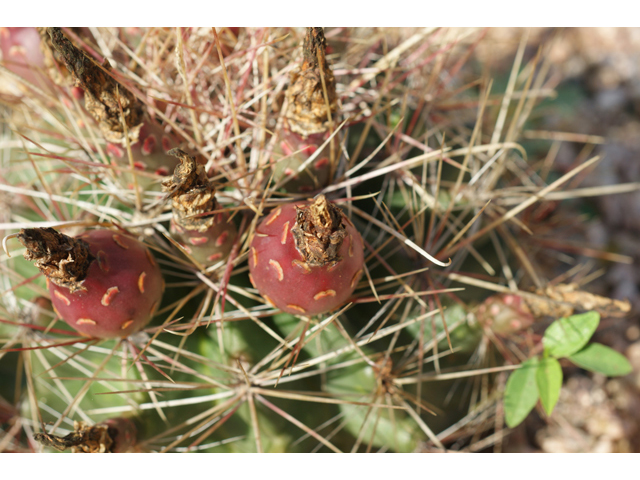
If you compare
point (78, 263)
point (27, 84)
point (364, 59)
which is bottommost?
point (78, 263)

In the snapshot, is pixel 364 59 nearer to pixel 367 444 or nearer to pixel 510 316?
pixel 510 316

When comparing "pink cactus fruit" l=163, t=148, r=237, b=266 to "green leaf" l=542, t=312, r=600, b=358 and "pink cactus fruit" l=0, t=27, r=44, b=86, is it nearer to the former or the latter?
"pink cactus fruit" l=0, t=27, r=44, b=86

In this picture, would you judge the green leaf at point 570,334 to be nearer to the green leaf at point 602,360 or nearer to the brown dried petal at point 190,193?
the green leaf at point 602,360

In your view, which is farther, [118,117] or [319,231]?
[118,117]

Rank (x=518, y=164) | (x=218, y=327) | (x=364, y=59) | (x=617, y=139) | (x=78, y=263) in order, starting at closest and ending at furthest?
(x=78, y=263) < (x=218, y=327) < (x=364, y=59) < (x=518, y=164) < (x=617, y=139)

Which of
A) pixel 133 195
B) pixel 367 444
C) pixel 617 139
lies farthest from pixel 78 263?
pixel 617 139

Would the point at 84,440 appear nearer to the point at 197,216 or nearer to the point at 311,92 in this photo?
the point at 197,216

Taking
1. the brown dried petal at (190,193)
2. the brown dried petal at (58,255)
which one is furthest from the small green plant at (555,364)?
the brown dried petal at (58,255)

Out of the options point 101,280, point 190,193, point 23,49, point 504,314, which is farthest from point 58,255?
point 504,314
